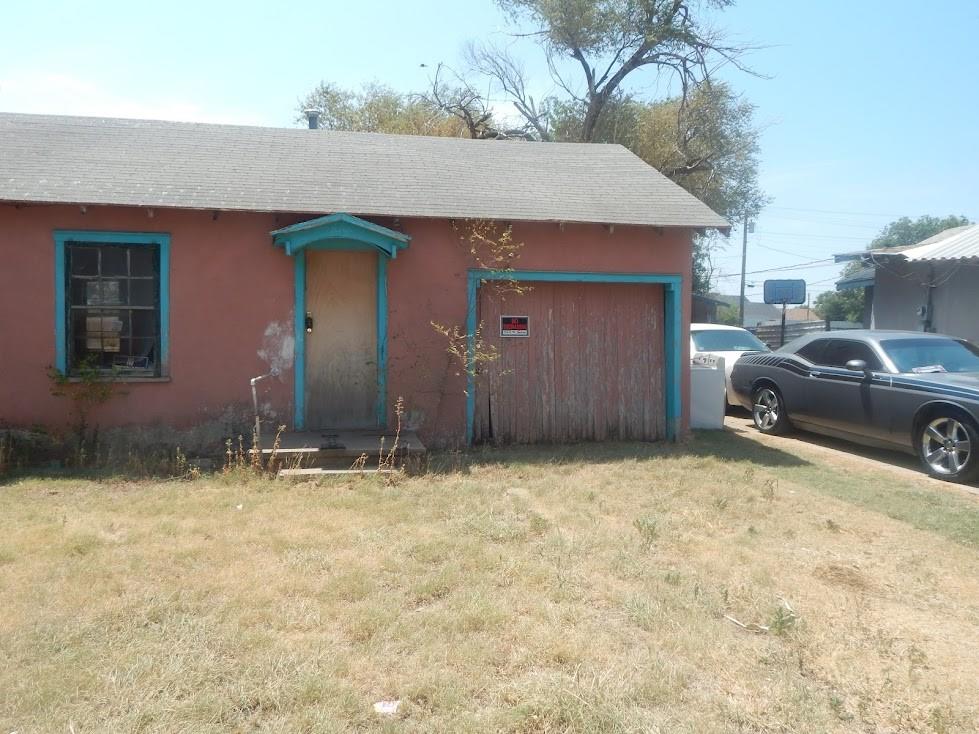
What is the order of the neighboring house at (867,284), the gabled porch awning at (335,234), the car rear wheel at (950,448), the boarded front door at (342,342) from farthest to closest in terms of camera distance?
the neighboring house at (867,284) → the boarded front door at (342,342) → the gabled porch awning at (335,234) → the car rear wheel at (950,448)

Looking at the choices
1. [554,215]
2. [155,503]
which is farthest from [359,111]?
[155,503]

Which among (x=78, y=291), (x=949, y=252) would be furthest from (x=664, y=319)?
(x=78, y=291)

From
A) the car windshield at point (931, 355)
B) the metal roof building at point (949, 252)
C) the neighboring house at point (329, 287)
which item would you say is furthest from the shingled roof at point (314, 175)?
the metal roof building at point (949, 252)

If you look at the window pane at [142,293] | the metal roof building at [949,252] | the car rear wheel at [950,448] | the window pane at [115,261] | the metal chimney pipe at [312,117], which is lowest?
the car rear wheel at [950,448]

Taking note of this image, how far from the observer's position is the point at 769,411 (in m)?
10.7

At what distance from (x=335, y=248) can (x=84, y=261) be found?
2.79 metres

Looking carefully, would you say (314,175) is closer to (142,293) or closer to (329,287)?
(329,287)

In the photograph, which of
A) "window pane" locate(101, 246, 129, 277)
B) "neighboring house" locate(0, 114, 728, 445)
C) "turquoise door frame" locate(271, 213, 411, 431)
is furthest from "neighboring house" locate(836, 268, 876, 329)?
"window pane" locate(101, 246, 129, 277)

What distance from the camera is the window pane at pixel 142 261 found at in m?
8.43

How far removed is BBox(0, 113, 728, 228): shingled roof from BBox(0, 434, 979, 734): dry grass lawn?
10.8 ft

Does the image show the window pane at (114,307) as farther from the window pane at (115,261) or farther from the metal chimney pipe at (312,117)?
the metal chimney pipe at (312,117)

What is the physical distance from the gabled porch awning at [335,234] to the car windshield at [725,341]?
7.09 meters

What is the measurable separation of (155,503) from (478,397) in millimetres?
3961

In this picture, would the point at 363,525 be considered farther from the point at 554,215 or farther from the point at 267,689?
the point at 554,215
